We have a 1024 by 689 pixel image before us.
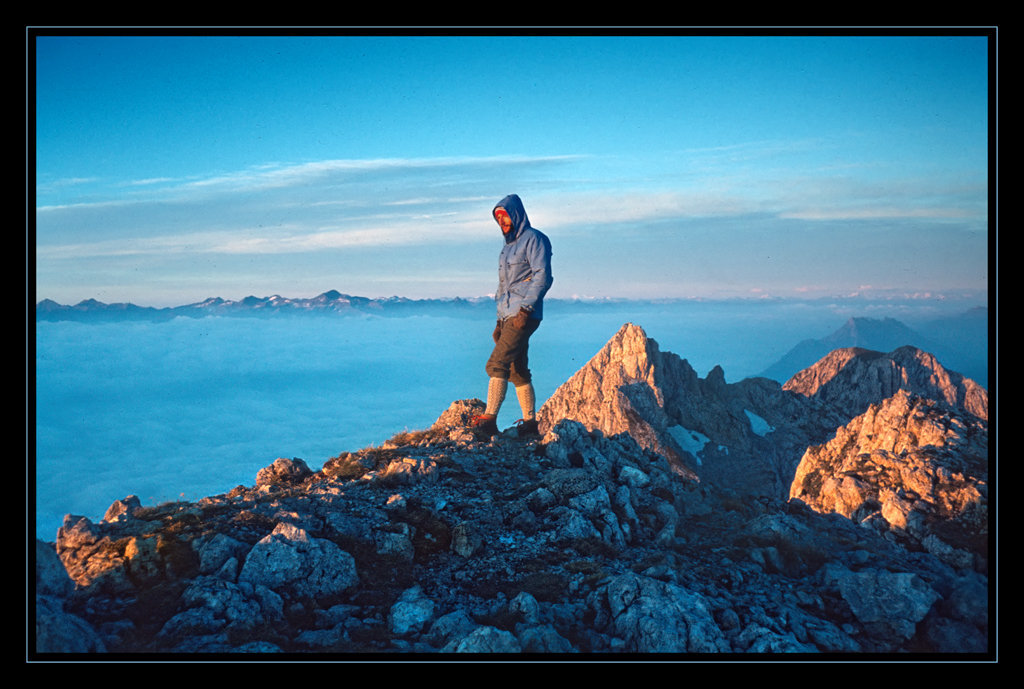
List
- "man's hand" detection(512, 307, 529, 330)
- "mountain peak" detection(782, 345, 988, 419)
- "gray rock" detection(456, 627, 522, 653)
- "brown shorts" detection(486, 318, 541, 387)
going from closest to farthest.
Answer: "gray rock" detection(456, 627, 522, 653) < "man's hand" detection(512, 307, 529, 330) < "brown shorts" detection(486, 318, 541, 387) < "mountain peak" detection(782, 345, 988, 419)

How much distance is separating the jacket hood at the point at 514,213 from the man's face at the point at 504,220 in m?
0.05

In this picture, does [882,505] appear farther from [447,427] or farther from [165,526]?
[165,526]

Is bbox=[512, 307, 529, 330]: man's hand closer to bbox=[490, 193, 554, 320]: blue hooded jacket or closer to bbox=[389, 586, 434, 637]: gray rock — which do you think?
bbox=[490, 193, 554, 320]: blue hooded jacket

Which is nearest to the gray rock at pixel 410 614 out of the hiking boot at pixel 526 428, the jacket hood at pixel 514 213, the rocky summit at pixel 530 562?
the rocky summit at pixel 530 562

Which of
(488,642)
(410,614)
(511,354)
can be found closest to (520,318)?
(511,354)

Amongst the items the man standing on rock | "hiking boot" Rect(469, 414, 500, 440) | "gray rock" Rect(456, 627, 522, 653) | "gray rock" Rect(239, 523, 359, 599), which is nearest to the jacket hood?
the man standing on rock

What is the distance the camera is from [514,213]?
1202 centimetres

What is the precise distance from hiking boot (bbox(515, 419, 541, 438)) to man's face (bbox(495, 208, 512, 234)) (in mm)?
4009

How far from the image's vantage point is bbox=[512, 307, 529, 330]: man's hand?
39.9 feet

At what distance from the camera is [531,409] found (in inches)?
540

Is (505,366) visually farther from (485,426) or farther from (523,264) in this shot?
(523,264)

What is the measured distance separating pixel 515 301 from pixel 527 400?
2.41 metres

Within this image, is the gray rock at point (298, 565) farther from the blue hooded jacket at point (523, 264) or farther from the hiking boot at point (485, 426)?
the blue hooded jacket at point (523, 264)
